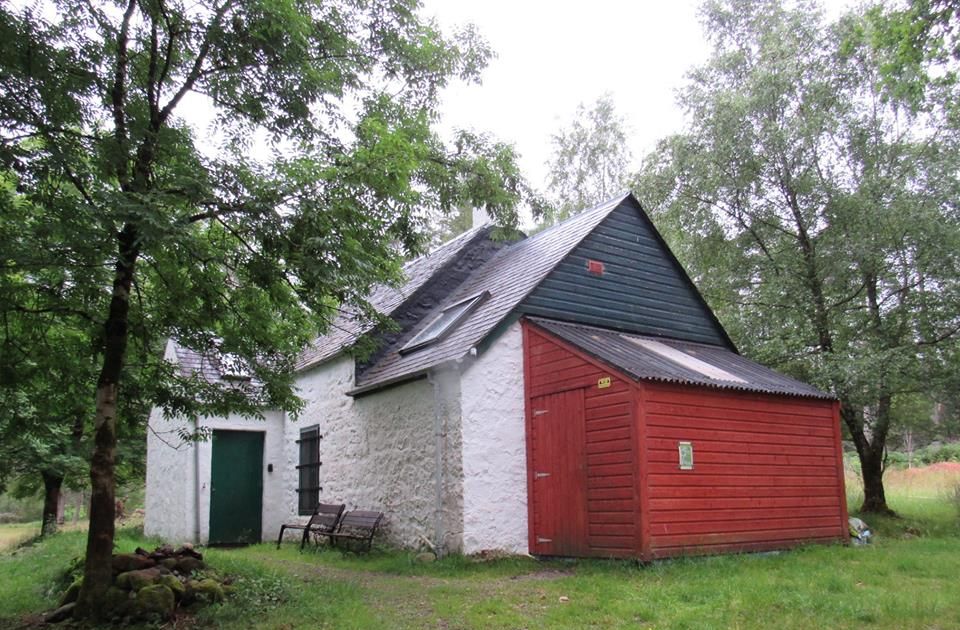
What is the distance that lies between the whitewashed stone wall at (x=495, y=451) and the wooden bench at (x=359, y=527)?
84.8 inches

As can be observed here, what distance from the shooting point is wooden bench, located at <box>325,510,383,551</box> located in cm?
1124

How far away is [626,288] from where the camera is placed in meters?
12.6

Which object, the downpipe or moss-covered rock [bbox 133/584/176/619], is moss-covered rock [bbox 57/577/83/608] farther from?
the downpipe

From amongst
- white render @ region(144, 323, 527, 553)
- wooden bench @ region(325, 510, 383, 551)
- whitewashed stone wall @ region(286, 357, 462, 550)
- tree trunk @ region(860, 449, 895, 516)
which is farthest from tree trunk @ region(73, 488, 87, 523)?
tree trunk @ region(860, 449, 895, 516)

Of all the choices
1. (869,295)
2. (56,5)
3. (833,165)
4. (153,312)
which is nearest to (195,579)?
(153,312)

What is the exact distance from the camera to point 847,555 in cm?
934

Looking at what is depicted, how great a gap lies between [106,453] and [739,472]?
25.1ft

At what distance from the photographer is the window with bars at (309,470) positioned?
1427 centimetres

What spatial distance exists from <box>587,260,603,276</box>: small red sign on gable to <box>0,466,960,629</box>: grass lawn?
16.3 ft

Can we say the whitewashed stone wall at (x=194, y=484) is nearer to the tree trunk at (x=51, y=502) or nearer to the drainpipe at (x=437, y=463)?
the tree trunk at (x=51, y=502)

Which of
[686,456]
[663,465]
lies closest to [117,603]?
[663,465]

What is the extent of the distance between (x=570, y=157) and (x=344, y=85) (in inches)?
830

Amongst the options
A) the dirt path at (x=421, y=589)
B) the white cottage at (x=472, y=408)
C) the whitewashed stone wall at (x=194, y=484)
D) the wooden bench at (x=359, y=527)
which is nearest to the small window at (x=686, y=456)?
the white cottage at (x=472, y=408)

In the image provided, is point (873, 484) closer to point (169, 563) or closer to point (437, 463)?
point (437, 463)
